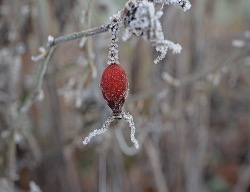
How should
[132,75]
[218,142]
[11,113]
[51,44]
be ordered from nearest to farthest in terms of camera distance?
1. [51,44]
2. [11,113]
3. [132,75]
4. [218,142]

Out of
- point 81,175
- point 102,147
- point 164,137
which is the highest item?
point 81,175

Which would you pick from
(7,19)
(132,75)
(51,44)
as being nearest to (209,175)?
(132,75)

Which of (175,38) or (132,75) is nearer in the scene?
(175,38)

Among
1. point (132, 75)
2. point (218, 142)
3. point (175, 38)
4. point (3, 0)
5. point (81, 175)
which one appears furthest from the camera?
point (218, 142)

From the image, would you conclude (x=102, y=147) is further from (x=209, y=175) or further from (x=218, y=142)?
(x=218, y=142)

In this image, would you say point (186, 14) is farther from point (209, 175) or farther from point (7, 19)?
point (209, 175)

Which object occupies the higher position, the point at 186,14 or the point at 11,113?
the point at 186,14

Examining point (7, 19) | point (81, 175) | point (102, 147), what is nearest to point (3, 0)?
point (7, 19)
